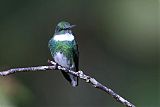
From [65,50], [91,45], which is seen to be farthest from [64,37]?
[91,45]

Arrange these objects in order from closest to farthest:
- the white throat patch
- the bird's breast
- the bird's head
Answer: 1. the bird's head
2. the white throat patch
3. the bird's breast

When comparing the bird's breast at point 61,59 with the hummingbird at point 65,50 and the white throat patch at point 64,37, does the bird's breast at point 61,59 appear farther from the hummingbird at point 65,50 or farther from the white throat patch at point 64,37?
the white throat patch at point 64,37

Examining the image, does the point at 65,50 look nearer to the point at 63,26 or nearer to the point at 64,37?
the point at 64,37

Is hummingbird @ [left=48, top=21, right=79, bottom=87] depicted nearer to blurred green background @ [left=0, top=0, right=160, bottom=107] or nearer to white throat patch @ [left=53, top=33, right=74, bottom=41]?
white throat patch @ [left=53, top=33, right=74, bottom=41]

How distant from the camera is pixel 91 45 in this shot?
12.7 metres

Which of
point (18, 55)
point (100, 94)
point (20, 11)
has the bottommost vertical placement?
point (100, 94)

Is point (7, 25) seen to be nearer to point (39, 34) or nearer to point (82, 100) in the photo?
point (39, 34)

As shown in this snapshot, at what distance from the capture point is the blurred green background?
11461mm

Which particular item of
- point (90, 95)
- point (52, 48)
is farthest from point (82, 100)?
point (52, 48)

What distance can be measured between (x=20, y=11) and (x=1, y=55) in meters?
1.05

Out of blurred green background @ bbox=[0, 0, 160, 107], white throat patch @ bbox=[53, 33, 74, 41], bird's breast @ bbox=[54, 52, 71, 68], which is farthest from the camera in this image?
blurred green background @ bbox=[0, 0, 160, 107]

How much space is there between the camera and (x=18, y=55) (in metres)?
11.8

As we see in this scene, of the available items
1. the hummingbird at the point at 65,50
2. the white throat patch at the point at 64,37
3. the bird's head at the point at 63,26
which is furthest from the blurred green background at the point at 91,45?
the bird's head at the point at 63,26

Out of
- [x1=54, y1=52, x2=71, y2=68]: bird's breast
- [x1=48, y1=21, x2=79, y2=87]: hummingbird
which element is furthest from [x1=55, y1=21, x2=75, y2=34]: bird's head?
[x1=54, y1=52, x2=71, y2=68]: bird's breast
